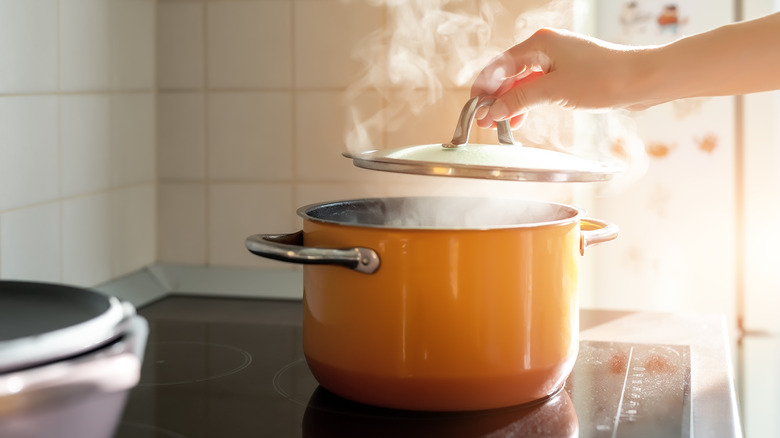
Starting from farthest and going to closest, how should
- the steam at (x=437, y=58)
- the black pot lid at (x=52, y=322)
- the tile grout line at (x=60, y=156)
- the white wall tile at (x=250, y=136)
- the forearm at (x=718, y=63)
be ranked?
the white wall tile at (x=250, y=136)
the steam at (x=437, y=58)
the tile grout line at (x=60, y=156)
the forearm at (x=718, y=63)
the black pot lid at (x=52, y=322)

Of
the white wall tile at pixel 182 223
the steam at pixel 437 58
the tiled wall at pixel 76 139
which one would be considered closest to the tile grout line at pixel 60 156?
the tiled wall at pixel 76 139

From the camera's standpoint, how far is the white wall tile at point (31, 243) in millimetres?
997

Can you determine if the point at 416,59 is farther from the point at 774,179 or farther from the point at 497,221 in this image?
the point at 774,179

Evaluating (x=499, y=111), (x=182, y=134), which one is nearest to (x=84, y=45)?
(x=182, y=134)

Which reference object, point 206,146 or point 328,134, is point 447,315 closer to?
point 328,134

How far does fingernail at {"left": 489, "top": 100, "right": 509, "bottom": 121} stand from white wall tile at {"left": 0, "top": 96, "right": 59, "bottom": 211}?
551mm

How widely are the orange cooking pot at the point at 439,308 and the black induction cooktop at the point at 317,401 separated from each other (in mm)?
24

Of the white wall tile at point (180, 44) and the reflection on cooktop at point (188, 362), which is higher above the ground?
the white wall tile at point (180, 44)

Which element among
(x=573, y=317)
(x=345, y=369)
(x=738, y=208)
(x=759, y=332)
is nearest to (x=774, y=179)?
(x=738, y=208)

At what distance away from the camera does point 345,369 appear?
742 mm

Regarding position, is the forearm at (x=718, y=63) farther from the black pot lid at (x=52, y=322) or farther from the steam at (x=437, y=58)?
the black pot lid at (x=52, y=322)

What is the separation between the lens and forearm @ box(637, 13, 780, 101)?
0.81 m

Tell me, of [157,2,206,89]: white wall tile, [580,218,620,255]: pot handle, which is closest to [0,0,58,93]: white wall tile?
[157,2,206,89]: white wall tile

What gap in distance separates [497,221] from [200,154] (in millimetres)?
575
